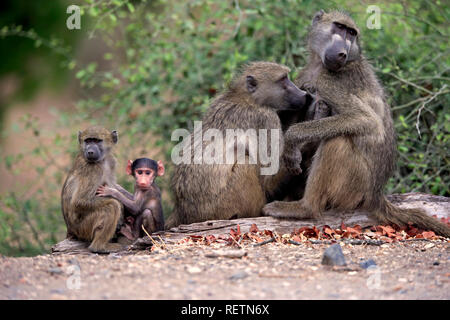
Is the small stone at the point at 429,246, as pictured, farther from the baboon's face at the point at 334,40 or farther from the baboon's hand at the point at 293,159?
the baboon's face at the point at 334,40

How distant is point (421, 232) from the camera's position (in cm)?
490

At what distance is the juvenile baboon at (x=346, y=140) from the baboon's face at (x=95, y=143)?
4.59 ft

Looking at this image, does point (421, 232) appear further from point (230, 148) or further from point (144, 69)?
point (144, 69)

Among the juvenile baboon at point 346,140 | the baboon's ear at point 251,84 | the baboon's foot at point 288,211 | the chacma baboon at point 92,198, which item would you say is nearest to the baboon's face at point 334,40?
the juvenile baboon at point 346,140

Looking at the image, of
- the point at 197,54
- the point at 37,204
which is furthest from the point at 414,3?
the point at 37,204

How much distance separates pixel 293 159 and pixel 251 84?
0.80m

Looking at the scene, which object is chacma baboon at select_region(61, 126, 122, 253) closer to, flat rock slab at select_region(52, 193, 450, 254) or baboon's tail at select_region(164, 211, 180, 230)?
flat rock slab at select_region(52, 193, 450, 254)

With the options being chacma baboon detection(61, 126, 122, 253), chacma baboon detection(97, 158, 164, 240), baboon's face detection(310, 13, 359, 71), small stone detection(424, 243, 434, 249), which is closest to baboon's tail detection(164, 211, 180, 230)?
chacma baboon detection(97, 158, 164, 240)

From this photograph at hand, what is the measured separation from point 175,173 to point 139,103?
299 cm

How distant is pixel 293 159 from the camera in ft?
15.8

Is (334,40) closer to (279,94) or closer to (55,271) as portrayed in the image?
(279,94)

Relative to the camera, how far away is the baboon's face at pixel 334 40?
4.77m

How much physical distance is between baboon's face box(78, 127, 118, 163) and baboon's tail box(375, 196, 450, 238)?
7.50 feet

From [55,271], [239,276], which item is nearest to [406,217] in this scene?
[239,276]
